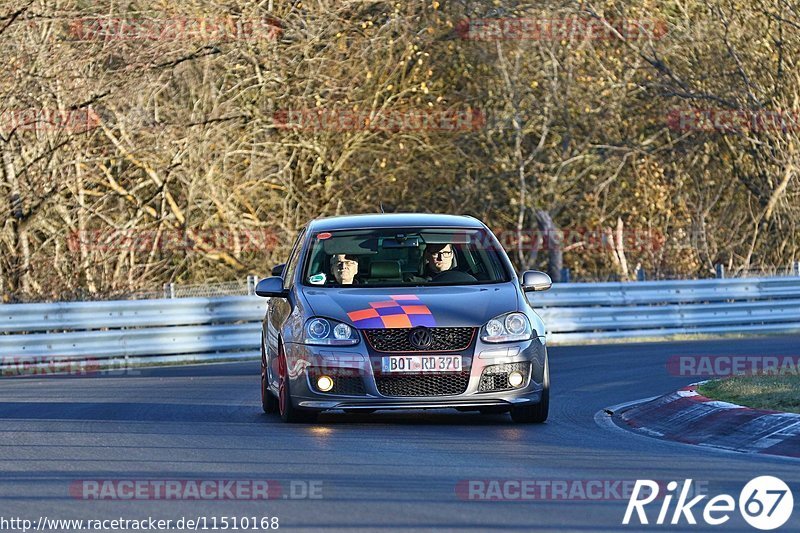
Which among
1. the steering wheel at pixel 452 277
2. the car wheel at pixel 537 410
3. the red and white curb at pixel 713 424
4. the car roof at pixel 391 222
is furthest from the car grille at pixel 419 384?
the car roof at pixel 391 222

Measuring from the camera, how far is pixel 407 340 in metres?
11.4

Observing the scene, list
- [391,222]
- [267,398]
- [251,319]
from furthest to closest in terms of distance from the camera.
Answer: [251,319]
[267,398]
[391,222]

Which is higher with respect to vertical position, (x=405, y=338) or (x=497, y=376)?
(x=405, y=338)

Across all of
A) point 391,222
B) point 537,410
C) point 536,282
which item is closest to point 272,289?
point 391,222

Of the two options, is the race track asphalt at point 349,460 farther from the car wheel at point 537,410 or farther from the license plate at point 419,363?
the license plate at point 419,363

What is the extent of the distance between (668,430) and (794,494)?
339 centimetres

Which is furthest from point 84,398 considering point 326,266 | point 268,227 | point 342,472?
point 268,227

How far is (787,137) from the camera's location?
98.6 feet

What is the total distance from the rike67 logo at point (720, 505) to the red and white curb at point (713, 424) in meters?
1.56

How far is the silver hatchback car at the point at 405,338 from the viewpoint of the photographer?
1140cm

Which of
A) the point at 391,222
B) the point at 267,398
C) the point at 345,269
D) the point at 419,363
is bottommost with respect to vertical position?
the point at 267,398

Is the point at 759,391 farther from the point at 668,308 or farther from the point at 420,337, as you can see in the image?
the point at 668,308

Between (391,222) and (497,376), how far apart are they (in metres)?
1.97

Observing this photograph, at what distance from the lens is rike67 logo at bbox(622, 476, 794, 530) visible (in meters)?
7.42
